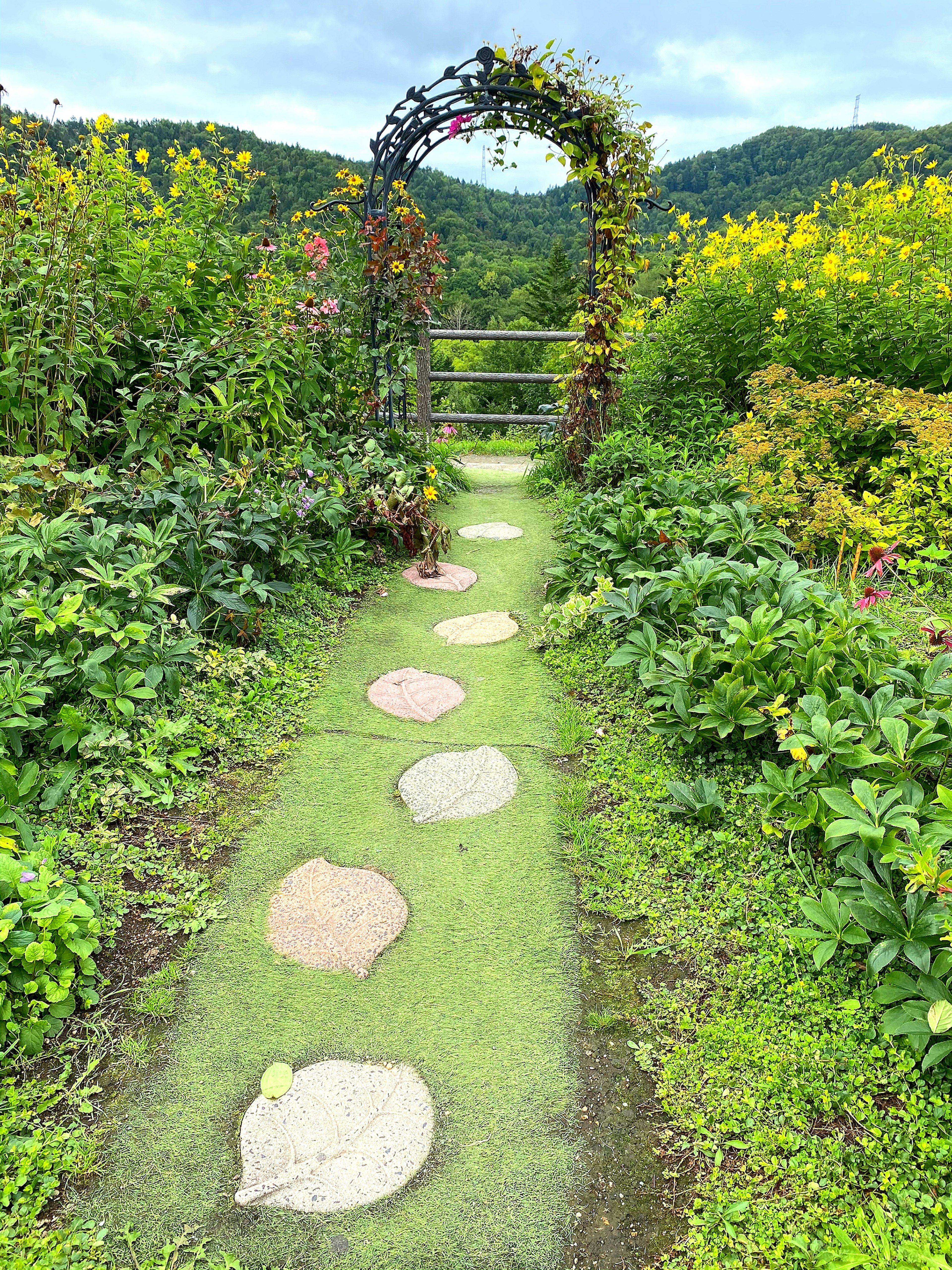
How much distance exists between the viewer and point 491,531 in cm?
534

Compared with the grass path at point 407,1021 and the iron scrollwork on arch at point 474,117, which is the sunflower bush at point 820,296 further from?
the grass path at point 407,1021

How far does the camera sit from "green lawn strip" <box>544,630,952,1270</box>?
1.41 meters

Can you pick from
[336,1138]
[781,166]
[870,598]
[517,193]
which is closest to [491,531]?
[870,598]

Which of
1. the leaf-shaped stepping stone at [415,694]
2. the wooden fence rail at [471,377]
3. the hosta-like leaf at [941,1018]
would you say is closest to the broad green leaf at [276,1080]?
the hosta-like leaf at [941,1018]

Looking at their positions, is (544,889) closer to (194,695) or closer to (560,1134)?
(560,1134)

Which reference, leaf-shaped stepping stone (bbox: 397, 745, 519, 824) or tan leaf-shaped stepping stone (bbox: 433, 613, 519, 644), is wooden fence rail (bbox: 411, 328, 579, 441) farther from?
leaf-shaped stepping stone (bbox: 397, 745, 519, 824)

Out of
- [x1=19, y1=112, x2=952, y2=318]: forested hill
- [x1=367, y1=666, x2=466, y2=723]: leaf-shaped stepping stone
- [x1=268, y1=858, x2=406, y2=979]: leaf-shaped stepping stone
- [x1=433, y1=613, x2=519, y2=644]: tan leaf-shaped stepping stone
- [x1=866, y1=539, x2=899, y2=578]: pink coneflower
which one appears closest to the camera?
[x1=268, y1=858, x2=406, y2=979]: leaf-shaped stepping stone

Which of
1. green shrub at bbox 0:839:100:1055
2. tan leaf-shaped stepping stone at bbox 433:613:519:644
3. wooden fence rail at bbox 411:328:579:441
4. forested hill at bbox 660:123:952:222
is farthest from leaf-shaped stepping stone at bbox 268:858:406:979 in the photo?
forested hill at bbox 660:123:952:222

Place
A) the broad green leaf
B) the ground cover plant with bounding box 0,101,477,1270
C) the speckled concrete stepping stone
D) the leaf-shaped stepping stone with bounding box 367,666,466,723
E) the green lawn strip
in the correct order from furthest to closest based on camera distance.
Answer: the speckled concrete stepping stone
the leaf-shaped stepping stone with bounding box 367,666,466,723
the ground cover plant with bounding box 0,101,477,1270
the broad green leaf
the green lawn strip

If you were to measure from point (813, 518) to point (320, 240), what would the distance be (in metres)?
3.53

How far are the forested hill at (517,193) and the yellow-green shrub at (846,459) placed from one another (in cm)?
243

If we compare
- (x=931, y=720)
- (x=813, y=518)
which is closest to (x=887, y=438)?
(x=813, y=518)

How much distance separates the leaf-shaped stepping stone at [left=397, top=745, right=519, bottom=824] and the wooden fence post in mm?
4392

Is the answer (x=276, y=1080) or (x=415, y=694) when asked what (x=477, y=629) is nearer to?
(x=415, y=694)
